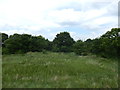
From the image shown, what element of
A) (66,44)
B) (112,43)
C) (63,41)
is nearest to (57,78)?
(112,43)

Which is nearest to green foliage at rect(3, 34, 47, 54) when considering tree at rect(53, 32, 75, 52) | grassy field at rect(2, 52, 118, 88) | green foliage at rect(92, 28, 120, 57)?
tree at rect(53, 32, 75, 52)

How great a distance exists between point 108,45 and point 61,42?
2320cm

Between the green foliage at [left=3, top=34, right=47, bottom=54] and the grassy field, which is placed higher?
the green foliage at [left=3, top=34, right=47, bottom=54]

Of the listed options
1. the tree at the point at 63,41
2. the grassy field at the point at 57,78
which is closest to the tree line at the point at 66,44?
the tree at the point at 63,41

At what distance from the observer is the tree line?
703 inches

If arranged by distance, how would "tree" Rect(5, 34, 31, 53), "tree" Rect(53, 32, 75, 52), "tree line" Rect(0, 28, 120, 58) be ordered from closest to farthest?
1. "tree line" Rect(0, 28, 120, 58)
2. "tree" Rect(5, 34, 31, 53)
3. "tree" Rect(53, 32, 75, 52)

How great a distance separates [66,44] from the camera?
131 feet

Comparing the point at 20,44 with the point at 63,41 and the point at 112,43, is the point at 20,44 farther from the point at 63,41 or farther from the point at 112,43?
the point at 112,43

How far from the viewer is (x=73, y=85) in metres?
5.30

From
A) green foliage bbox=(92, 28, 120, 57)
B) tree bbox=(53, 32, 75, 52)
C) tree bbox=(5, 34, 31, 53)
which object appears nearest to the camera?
green foliage bbox=(92, 28, 120, 57)

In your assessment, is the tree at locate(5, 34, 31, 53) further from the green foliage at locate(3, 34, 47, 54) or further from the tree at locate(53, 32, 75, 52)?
the tree at locate(53, 32, 75, 52)

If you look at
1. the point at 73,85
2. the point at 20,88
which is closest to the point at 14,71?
the point at 20,88

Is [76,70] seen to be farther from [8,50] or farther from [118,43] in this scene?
[8,50]

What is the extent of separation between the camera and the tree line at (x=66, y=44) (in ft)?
58.6
